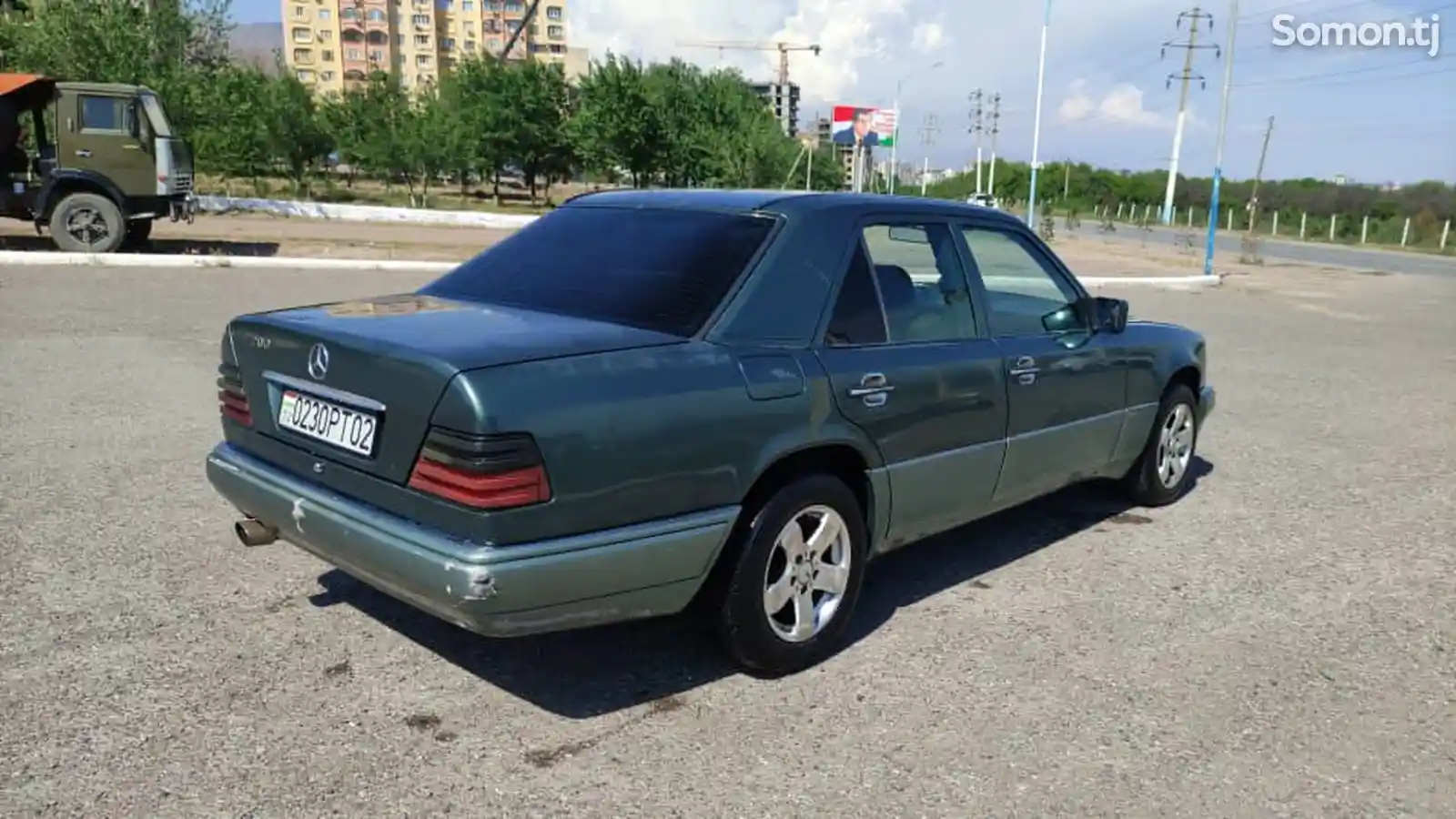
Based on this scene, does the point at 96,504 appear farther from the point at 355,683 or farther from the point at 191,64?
the point at 191,64

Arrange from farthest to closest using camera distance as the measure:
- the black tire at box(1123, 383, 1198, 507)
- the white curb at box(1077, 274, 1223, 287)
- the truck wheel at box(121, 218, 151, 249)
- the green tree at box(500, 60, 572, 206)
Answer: the green tree at box(500, 60, 572, 206)
the white curb at box(1077, 274, 1223, 287)
the truck wheel at box(121, 218, 151, 249)
the black tire at box(1123, 383, 1198, 507)

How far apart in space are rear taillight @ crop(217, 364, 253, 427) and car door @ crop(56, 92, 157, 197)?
14.8 m

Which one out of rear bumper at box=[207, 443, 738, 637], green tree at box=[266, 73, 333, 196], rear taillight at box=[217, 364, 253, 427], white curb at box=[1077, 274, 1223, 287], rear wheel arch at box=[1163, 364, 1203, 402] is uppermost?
green tree at box=[266, 73, 333, 196]

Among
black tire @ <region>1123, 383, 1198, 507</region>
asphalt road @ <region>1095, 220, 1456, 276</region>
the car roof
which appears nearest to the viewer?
the car roof

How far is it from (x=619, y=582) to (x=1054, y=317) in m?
2.61

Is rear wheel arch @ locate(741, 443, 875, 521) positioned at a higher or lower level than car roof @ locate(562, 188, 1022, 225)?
lower

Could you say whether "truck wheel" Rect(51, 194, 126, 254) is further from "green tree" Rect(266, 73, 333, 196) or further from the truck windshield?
"green tree" Rect(266, 73, 333, 196)

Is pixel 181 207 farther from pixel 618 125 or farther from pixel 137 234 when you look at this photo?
Result: pixel 618 125

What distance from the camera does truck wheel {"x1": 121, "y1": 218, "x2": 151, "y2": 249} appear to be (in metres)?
17.7

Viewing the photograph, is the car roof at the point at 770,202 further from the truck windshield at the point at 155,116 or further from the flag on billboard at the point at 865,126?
the flag on billboard at the point at 865,126

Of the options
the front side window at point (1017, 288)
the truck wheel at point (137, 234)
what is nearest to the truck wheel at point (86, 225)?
the truck wheel at point (137, 234)

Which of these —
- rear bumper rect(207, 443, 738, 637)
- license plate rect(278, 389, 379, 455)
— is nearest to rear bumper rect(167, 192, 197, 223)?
license plate rect(278, 389, 379, 455)

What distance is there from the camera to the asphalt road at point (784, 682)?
9.64 feet

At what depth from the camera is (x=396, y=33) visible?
417 feet
